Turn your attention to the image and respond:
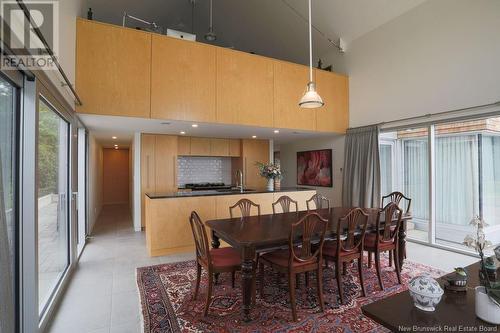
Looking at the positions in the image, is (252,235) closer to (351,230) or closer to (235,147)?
(351,230)

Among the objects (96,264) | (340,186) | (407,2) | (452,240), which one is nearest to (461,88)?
(407,2)

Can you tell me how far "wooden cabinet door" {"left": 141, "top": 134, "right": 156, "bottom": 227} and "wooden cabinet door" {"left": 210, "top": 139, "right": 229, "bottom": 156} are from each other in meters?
1.35

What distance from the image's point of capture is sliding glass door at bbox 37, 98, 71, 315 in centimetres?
227

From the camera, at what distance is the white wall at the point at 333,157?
583 cm

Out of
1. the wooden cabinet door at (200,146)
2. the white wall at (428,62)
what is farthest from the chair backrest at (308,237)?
the wooden cabinet door at (200,146)

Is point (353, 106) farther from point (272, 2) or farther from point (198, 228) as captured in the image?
point (198, 228)

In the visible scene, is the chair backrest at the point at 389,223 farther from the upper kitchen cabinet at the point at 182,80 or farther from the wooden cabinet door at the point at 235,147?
the wooden cabinet door at the point at 235,147

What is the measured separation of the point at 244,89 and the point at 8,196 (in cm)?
344

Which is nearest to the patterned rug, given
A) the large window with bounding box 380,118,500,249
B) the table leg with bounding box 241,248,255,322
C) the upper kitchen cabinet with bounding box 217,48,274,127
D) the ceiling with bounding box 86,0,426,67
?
the table leg with bounding box 241,248,255,322

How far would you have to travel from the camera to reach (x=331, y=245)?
281cm

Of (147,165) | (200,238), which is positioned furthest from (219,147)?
(200,238)

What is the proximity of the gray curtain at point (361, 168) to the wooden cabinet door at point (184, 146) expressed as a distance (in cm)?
353

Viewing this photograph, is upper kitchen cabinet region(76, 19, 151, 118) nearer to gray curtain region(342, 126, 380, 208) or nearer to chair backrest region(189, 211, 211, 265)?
chair backrest region(189, 211, 211, 265)

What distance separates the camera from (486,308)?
3.97 feet
